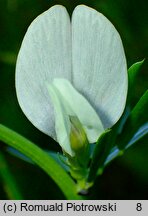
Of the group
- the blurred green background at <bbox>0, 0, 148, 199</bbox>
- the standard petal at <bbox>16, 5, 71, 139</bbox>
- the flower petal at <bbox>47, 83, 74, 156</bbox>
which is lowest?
the blurred green background at <bbox>0, 0, 148, 199</bbox>

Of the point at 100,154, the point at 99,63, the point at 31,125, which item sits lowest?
the point at 31,125

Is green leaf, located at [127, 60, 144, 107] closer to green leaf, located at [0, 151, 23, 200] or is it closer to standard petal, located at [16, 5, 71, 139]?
standard petal, located at [16, 5, 71, 139]

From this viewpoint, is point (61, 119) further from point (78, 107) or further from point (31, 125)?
point (31, 125)

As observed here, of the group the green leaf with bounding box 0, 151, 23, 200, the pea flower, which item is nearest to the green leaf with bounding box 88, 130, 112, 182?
the pea flower
